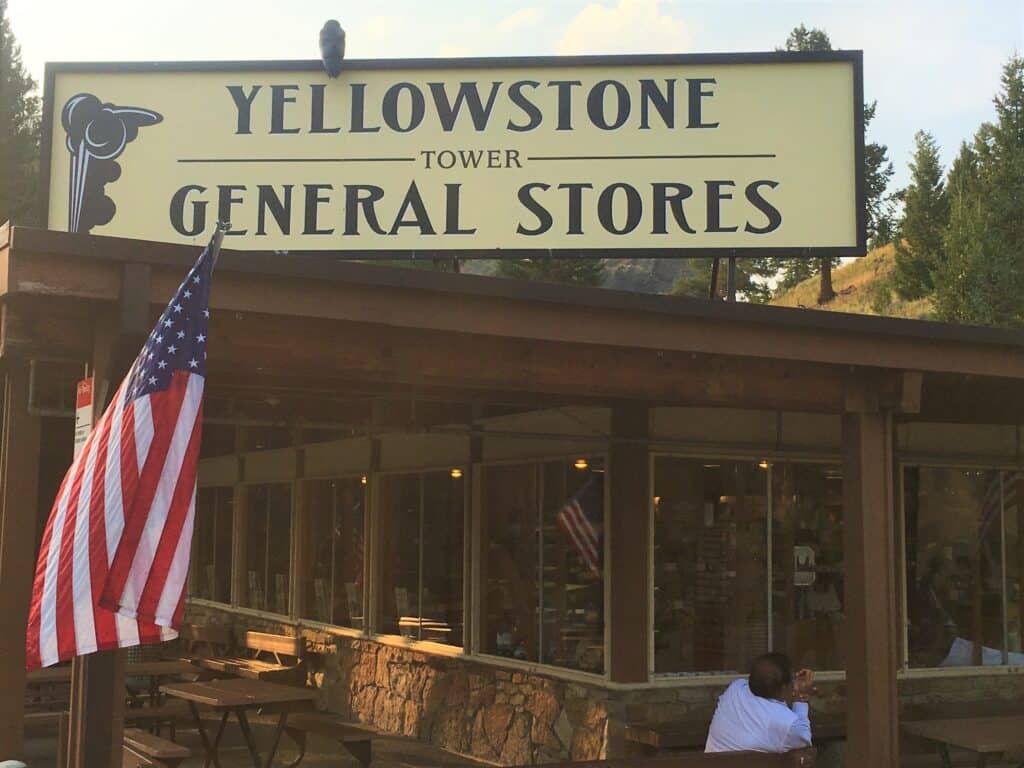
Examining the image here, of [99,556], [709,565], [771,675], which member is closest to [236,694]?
[709,565]

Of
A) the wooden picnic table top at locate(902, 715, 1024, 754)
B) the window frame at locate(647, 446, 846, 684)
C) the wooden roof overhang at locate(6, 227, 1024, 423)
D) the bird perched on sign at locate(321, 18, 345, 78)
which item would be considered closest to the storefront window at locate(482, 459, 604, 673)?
the window frame at locate(647, 446, 846, 684)

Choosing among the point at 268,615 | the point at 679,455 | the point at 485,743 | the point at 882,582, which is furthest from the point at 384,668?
Answer: the point at 882,582

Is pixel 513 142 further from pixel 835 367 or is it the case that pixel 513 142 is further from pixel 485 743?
pixel 485 743

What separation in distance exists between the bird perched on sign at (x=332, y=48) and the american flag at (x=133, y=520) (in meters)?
5.47

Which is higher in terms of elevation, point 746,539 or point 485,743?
point 746,539

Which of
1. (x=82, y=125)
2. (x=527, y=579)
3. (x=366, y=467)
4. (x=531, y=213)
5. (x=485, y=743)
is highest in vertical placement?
(x=82, y=125)

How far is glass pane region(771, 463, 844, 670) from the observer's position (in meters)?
10.4

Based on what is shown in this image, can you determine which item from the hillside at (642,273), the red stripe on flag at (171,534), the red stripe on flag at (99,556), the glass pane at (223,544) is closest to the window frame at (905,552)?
the red stripe on flag at (171,534)

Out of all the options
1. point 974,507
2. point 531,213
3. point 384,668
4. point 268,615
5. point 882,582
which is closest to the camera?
point 882,582

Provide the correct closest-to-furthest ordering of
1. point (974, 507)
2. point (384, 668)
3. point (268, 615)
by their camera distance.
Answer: point (974, 507), point (384, 668), point (268, 615)

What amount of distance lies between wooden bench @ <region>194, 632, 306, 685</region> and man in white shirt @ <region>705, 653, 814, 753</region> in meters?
7.25

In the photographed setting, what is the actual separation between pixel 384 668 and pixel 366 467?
1951 millimetres

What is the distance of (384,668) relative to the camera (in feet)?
40.0

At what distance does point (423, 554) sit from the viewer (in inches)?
466
